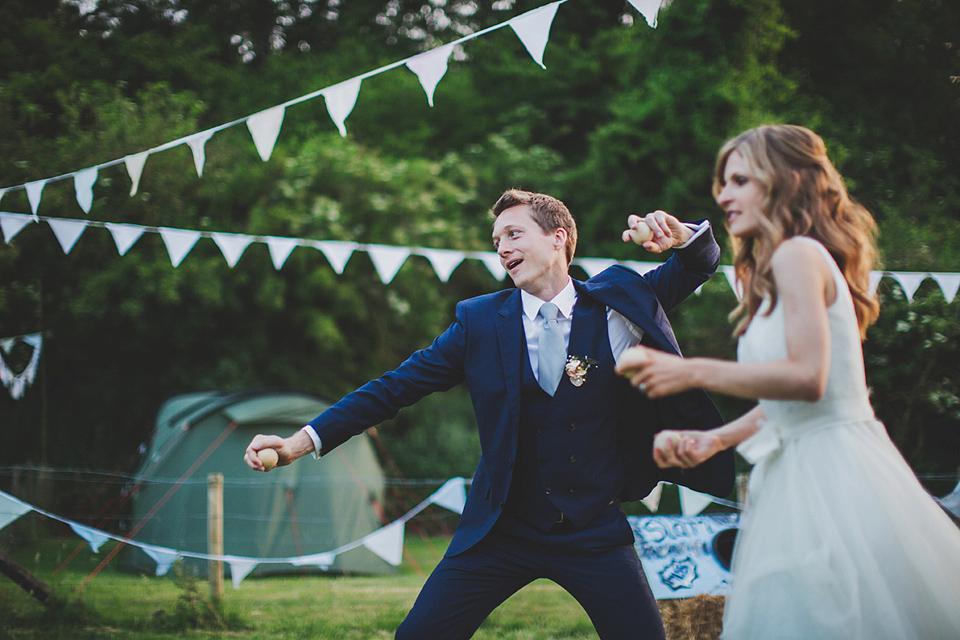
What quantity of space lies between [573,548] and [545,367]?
58 cm

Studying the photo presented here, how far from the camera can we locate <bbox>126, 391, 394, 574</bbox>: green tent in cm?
758

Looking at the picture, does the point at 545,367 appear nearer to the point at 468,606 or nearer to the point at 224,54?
the point at 468,606

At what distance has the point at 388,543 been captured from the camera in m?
5.98

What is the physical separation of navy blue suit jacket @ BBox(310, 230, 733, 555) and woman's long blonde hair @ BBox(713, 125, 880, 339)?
2.11ft

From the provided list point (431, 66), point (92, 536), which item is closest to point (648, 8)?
point (431, 66)

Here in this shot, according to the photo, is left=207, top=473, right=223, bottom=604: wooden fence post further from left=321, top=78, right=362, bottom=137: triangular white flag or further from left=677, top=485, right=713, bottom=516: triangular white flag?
left=677, top=485, right=713, bottom=516: triangular white flag

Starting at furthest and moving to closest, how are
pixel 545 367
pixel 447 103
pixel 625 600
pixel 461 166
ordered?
pixel 447 103, pixel 461 166, pixel 545 367, pixel 625 600

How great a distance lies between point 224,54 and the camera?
1359 cm

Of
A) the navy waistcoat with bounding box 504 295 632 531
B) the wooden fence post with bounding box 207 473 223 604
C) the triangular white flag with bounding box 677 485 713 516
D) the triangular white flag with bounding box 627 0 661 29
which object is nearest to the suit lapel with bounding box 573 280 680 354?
the navy waistcoat with bounding box 504 295 632 531

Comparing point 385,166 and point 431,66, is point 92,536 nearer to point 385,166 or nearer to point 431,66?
point 431,66

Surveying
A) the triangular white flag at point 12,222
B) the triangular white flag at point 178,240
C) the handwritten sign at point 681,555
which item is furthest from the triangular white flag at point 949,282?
the triangular white flag at point 12,222

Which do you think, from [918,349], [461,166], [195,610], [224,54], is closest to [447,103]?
[461,166]

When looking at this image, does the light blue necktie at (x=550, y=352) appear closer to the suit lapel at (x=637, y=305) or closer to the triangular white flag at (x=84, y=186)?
the suit lapel at (x=637, y=305)

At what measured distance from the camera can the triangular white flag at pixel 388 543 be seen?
232 inches
